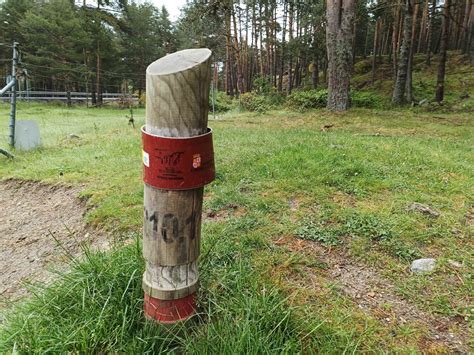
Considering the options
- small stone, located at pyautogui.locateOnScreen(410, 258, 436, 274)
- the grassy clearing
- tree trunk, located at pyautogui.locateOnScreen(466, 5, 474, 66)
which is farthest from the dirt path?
tree trunk, located at pyautogui.locateOnScreen(466, 5, 474, 66)

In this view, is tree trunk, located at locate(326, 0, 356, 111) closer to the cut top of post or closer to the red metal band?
the cut top of post

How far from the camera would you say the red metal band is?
116cm

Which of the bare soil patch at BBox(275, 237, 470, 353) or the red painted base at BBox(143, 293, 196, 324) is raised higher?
the red painted base at BBox(143, 293, 196, 324)

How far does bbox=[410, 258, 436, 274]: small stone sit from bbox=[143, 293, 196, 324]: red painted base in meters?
1.32

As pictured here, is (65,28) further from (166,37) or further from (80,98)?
(166,37)

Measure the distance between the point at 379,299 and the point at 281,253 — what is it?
1.95ft

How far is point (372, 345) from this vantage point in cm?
136

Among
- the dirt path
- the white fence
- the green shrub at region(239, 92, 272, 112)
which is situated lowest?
the dirt path

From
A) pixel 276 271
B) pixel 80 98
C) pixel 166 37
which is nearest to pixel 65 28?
pixel 80 98

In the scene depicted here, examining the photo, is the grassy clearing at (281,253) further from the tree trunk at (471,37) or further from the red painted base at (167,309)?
the tree trunk at (471,37)

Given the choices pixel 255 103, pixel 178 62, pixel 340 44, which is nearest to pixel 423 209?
pixel 178 62

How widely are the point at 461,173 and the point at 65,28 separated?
22.4m

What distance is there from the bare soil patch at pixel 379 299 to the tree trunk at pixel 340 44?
728 centimetres

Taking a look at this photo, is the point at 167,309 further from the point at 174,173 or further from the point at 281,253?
the point at 281,253
